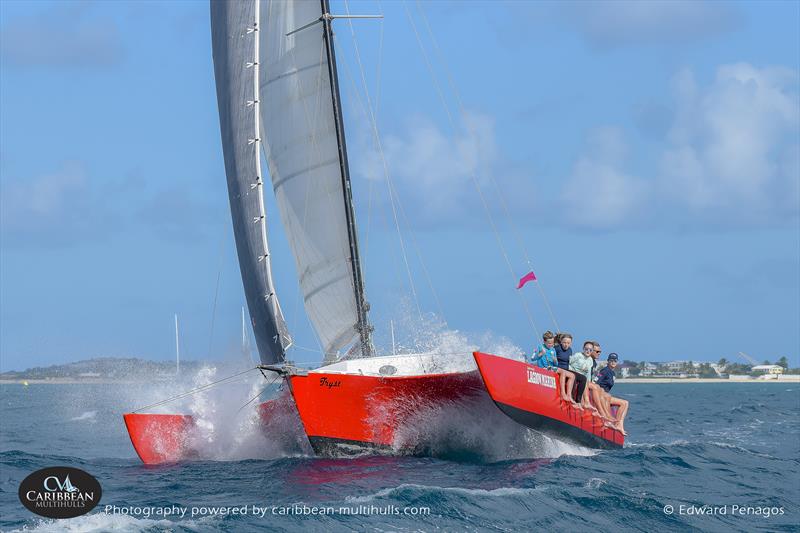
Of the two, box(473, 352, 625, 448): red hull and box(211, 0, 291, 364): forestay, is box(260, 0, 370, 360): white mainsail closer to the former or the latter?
box(211, 0, 291, 364): forestay

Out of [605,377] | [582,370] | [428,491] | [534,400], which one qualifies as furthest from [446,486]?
[605,377]

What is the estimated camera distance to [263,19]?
2116 cm

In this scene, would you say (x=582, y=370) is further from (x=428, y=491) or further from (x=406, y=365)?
(x=428, y=491)

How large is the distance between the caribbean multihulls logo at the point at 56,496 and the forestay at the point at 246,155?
6141mm

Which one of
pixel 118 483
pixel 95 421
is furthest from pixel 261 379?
pixel 95 421

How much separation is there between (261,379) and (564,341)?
19.8 feet

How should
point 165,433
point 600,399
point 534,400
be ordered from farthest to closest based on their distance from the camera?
point 165,433
point 600,399
point 534,400

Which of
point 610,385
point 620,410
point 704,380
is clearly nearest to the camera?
point 610,385

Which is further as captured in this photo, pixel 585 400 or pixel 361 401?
pixel 585 400

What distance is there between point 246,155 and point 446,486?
7.43 meters

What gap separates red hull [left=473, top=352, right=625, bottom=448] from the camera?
56.5 ft

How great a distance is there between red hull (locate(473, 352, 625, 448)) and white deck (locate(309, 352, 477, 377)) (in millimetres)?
1129

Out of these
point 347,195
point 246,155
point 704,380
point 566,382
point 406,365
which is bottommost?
point 704,380

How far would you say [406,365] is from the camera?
18969 mm
